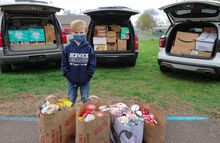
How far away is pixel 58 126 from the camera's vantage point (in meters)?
3.14

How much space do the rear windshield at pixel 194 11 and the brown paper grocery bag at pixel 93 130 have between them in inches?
162

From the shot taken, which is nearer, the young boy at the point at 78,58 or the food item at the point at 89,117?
the food item at the point at 89,117

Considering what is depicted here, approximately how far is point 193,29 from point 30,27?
13.5 ft

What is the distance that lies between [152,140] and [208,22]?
417cm

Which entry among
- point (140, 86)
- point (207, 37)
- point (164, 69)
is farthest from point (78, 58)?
point (164, 69)

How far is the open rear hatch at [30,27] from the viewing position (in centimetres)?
714

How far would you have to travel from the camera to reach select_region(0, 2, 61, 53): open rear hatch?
7.14 meters

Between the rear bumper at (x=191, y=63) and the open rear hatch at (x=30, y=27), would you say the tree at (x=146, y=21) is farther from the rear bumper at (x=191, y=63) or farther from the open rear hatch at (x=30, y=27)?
the rear bumper at (x=191, y=63)

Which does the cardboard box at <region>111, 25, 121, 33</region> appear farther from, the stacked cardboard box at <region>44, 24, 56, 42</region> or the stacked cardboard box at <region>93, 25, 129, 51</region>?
the stacked cardboard box at <region>44, 24, 56, 42</region>

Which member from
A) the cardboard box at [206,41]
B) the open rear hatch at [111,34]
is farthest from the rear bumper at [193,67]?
the open rear hatch at [111,34]

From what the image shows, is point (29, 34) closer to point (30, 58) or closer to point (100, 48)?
point (30, 58)

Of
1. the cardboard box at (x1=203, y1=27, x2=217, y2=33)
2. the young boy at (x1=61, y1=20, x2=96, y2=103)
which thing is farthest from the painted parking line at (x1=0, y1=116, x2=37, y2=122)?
the cardboard box at (x1=203, y1=27, x2=217, y2=33)

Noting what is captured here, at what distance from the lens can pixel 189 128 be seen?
4.12 m

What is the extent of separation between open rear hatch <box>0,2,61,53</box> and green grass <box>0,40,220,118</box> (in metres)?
0.69
